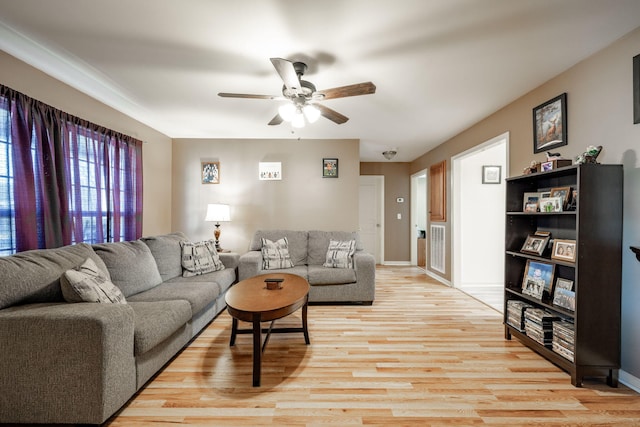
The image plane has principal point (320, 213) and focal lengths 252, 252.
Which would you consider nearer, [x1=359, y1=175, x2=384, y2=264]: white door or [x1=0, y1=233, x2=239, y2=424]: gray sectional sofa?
[x1=0, y1=233, x2=239, y2=424]: gray sectional sofa

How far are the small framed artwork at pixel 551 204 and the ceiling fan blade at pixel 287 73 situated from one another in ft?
7.30

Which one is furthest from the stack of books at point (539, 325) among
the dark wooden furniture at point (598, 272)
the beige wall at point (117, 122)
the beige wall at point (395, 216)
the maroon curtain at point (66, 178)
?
the beige wall at point (117, 122)

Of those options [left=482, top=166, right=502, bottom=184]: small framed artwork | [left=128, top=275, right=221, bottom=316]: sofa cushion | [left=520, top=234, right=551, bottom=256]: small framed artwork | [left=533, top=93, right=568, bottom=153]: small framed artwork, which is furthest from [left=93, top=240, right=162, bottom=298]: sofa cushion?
[left=482, top=166, right=502, bottom=184]: small framed artwork

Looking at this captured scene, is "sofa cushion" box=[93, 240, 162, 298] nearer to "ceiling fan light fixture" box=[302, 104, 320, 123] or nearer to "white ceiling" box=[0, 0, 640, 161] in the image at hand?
"white ceiling" box=[0, 0, 640, 161]

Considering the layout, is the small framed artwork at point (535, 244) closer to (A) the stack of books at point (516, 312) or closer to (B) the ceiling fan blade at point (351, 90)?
(A) the stack of books at point (516, 312)

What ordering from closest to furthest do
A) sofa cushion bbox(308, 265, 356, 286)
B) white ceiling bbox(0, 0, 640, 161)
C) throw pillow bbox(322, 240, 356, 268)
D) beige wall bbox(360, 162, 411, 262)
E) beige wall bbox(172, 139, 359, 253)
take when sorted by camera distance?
white ceiling bbox(0, 0, 640, 161)
sofa cushion bbox(308, 265, 356, 286)
throw pillow bbox(322, 240, 356, 268)
beige wall bbox(172, 139, 359, 253)
beige wall bbox(360, 162, 411, 262)

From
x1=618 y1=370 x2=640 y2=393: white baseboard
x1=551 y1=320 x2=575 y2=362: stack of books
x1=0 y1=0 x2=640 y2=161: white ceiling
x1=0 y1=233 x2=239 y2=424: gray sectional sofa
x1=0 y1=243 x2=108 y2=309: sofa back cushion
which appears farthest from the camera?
x1=551 y1=320 x2=575 y2=362: stack of books

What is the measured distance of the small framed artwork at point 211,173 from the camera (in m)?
4.27

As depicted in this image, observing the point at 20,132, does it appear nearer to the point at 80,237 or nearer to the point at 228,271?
the point at 80,237

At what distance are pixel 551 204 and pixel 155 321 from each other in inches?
122

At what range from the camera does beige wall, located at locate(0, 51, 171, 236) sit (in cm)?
210

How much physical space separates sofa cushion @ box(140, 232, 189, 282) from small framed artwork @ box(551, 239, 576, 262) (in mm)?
3630

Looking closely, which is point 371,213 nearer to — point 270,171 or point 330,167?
point 330,167

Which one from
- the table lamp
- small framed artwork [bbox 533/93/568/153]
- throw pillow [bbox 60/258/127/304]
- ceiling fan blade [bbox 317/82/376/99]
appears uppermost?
ceiling fan blade [bbox 317/82/376/99]
